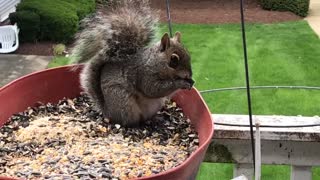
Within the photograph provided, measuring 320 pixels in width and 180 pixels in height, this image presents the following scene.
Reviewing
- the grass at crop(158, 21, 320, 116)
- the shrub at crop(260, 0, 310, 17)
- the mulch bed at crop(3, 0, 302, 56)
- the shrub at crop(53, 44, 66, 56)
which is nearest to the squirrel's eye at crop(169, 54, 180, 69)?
the grass at crop(158, 21, 320, 116)

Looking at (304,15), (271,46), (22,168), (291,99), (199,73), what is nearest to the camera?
(22,168)

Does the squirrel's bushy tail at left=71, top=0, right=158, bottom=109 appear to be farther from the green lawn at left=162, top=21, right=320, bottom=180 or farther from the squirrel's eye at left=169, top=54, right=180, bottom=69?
the green lawn at left=162, top=21, right=320, bottom=180

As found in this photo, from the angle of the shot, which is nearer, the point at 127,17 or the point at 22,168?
the point at 22,168

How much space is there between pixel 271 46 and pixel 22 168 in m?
4.96

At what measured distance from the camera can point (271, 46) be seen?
577 cm

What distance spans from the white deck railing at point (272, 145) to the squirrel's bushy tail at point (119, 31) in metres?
0.26

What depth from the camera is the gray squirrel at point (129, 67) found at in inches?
46.6

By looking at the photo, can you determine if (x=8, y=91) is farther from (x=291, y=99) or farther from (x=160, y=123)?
(x=291, y=99)

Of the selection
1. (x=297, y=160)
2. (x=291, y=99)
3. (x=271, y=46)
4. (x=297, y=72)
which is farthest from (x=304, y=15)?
(x=297, y=160)

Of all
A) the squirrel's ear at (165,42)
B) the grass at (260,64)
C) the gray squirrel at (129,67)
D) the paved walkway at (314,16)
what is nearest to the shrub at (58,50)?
the grass at (260,64)

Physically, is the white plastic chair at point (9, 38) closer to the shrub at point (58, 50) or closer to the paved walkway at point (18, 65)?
the paved walkway at point (18, 65)

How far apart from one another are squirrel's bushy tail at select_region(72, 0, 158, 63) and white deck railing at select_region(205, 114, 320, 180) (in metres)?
0.26

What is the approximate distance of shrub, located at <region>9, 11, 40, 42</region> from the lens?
586cm

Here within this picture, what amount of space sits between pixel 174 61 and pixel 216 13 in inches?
256
